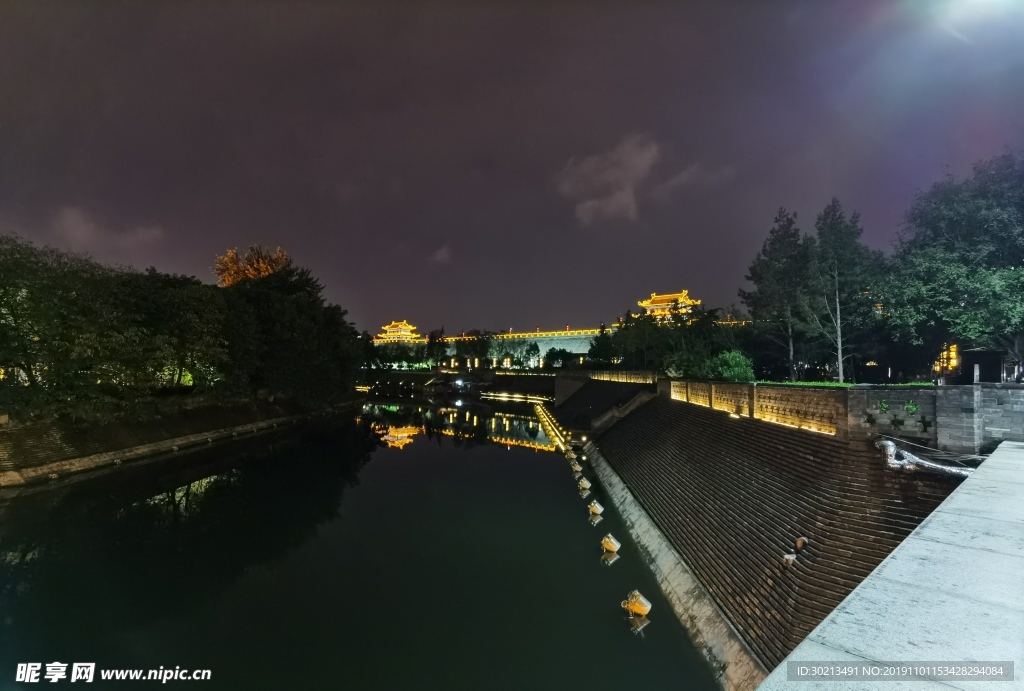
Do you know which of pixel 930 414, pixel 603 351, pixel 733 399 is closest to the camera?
pixel 930 414

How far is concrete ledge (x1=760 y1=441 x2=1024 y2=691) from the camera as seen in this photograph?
318 cm

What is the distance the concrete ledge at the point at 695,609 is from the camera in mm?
7637

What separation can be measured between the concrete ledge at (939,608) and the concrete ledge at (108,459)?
27.1m

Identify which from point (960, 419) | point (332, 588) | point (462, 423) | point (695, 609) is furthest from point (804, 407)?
point (462, 423)

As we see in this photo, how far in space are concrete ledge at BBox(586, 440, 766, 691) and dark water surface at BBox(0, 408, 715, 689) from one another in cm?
29

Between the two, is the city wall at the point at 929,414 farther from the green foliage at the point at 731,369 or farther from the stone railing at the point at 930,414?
the green foliage at the point at 731,369

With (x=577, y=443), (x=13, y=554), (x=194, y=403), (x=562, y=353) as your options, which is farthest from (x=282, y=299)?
(x=562, y=353)

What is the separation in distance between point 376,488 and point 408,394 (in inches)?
2090

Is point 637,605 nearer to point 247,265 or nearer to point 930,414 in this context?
point 930,414

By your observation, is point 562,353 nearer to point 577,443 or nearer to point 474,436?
point 474,436

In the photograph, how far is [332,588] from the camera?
39.9 ft

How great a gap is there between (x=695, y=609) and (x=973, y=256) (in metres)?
15.8

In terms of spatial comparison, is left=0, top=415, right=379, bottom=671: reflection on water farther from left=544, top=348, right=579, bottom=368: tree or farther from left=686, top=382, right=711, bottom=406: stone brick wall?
left=544, top=348, right=579, bottom=368: tree

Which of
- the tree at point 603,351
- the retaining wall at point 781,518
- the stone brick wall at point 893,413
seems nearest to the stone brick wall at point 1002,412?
the stone brick wall at point 893,413
